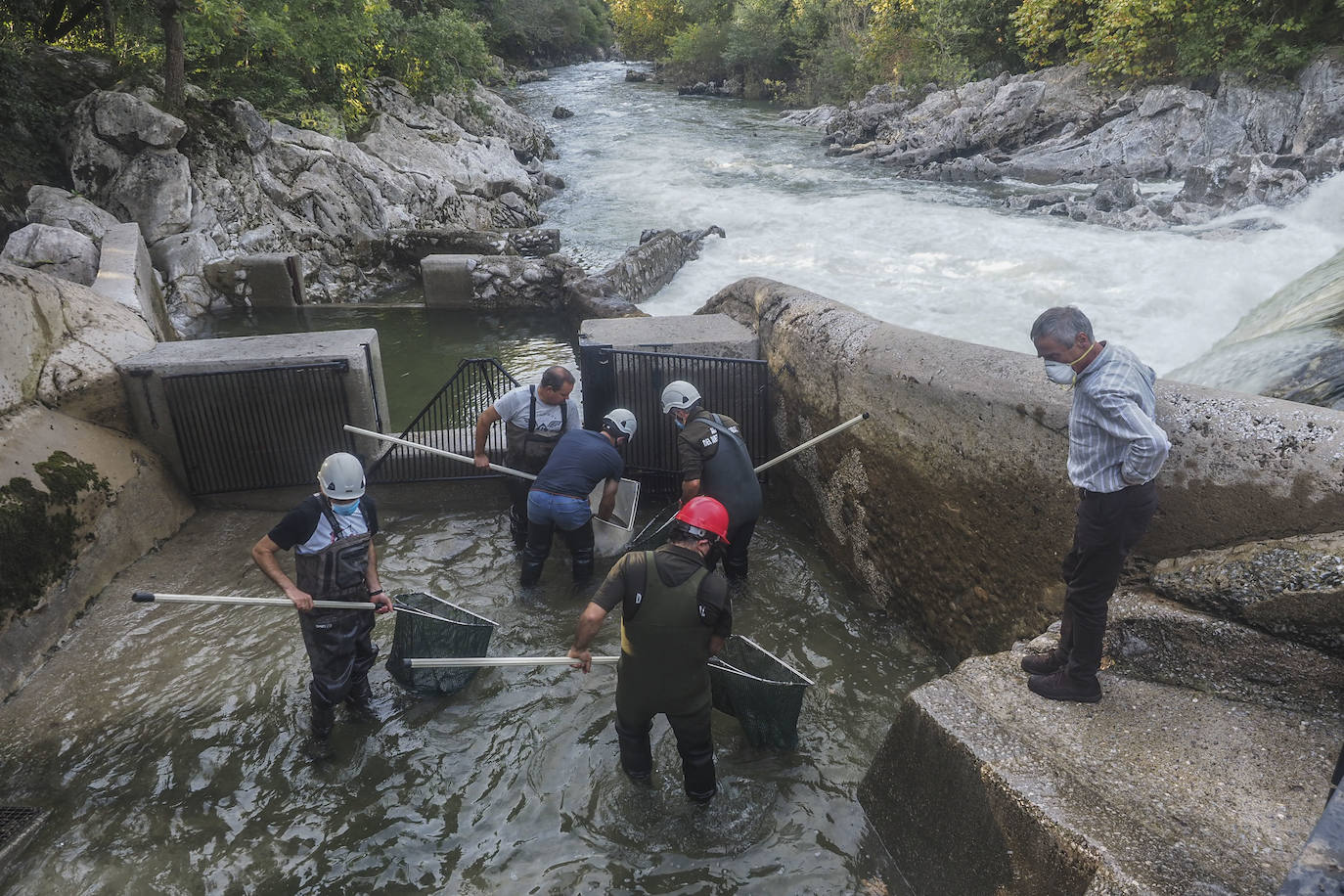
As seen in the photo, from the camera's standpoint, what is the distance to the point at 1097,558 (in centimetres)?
329

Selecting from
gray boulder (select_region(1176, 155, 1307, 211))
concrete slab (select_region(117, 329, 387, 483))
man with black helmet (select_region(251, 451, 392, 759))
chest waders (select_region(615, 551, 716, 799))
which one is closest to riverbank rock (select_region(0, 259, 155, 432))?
concrete slab (select_region(117, 329, 387, 483))

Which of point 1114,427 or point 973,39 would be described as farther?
point 973,39

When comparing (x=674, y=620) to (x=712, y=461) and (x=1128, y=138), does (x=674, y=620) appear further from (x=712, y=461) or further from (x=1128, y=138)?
(x=1128, y=138)

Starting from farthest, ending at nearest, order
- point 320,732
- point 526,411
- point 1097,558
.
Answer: point 526,411 < point 320,732 < point 1097,558

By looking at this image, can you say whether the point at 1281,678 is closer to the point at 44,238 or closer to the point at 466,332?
the point at 466,332

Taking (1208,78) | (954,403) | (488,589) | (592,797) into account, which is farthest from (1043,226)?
(592,797)

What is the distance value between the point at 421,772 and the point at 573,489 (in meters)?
1.92

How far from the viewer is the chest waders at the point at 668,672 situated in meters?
3.53

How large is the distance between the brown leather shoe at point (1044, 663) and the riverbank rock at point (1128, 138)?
549 inches

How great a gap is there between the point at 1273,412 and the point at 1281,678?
109cm

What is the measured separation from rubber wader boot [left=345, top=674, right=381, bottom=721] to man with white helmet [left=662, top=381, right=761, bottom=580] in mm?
2137

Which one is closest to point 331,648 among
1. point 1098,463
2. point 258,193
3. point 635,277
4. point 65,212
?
point 1098,463

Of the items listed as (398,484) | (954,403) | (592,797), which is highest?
(954,403)

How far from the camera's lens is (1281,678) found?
3.23 metres
